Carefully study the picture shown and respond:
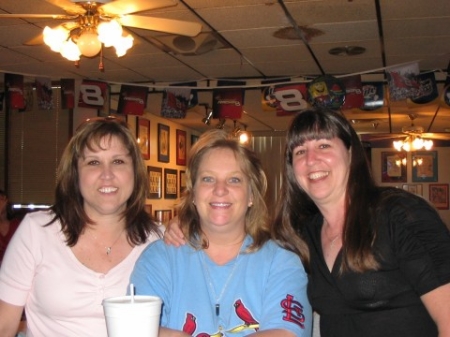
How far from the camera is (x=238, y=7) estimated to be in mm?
5086

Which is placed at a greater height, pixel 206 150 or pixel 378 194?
pixel 206 150

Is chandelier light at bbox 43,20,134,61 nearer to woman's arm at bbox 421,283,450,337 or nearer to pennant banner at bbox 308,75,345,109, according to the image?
woman's arm at bbox 421,283,450,337

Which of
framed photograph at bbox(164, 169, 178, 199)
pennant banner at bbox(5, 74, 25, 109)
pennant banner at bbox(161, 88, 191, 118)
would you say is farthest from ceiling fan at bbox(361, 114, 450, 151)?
pennant banner at bbox(5, 74, 25, 109)

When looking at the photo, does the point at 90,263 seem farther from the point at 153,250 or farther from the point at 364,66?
the point at 364,66

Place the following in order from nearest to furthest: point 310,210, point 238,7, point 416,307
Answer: point 416,307
point 310,210
point 238,7

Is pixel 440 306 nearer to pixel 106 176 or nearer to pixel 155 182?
pixel 106 176

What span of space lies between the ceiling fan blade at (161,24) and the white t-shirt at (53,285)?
247cm

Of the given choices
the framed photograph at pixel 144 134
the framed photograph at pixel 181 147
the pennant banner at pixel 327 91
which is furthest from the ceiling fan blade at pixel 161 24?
the framed photograph at pixel 181 147

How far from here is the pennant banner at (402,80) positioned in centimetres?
664

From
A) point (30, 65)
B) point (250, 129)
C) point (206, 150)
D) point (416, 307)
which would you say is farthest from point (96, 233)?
point (250, 129)

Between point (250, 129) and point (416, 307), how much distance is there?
10979mm

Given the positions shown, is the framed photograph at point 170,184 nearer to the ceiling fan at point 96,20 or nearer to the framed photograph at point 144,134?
the framed photograph at point 144,134

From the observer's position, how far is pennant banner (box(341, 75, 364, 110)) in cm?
720

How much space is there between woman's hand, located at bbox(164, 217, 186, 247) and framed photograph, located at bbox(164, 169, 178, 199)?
8837 millimetres
